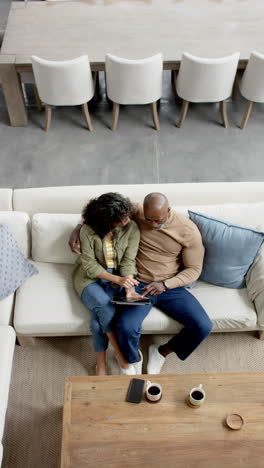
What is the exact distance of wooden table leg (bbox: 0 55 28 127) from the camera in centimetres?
362

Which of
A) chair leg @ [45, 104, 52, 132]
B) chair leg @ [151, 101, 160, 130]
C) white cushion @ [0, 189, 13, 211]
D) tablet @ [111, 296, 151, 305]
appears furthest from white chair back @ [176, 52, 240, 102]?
tablet @ [111, 296, 151, 305]

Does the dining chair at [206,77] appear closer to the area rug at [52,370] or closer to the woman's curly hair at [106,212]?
the woman's curly hair at [106,212]

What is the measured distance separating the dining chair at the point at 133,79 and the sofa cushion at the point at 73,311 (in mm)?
1794

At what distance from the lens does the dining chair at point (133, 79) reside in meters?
3.43

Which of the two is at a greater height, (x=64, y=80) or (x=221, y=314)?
(x=64, y=80)

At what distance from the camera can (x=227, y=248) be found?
2486mm

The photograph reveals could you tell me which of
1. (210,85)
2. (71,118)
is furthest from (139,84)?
(71,118)

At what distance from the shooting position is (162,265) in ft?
8.27

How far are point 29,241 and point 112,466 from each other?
4.35 ft

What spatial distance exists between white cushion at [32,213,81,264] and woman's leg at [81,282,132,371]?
28 cm

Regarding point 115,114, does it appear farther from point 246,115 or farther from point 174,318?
point 174,318

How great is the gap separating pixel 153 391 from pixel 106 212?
0.90 meters

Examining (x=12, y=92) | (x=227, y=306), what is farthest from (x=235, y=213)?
(x=12, y=92)

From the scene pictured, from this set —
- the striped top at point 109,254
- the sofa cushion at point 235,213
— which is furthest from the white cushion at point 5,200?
the sofa cushion at point 235,213
